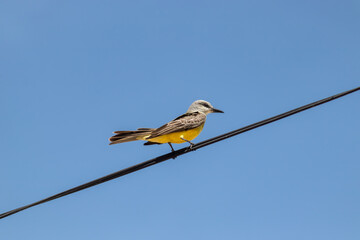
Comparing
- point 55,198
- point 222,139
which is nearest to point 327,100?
point 222,139

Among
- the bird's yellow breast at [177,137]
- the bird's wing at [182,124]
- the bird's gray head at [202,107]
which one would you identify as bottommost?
the bird's yellow breast at [177,137]

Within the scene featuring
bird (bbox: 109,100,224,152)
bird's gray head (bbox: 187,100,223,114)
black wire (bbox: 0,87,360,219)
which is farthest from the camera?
bird's gray head (bbox: 187,100,223,114)

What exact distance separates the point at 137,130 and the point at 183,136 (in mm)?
909

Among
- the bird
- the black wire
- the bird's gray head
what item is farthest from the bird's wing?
the black wire

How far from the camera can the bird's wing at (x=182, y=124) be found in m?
7.14

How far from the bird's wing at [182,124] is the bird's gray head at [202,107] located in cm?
53

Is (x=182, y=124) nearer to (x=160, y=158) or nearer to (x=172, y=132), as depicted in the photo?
(x=172, y=132)

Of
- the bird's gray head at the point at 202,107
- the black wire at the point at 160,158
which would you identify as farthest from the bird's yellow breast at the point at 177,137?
the black wire at the point at 160,158

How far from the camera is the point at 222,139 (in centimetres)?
541

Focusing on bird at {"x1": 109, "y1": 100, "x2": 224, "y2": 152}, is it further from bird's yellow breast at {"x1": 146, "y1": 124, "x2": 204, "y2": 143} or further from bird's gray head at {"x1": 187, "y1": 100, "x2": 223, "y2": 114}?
bird's gray head at {"x1": 187, "y1": 100, "x2": 223, "y2": 114}

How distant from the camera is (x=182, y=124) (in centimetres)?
749

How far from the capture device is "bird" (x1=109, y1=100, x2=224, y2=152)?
23.2 feet

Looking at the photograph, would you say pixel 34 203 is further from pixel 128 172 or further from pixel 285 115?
pixel 285 115

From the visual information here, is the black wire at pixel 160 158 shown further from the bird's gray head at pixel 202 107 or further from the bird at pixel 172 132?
the bird's gray head at pixel 202 107
